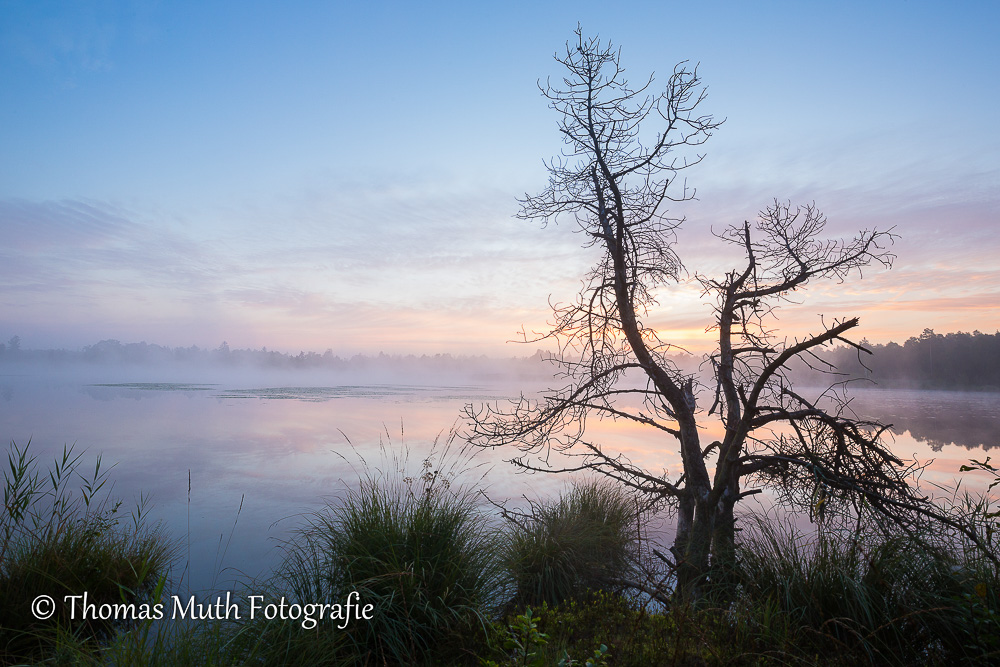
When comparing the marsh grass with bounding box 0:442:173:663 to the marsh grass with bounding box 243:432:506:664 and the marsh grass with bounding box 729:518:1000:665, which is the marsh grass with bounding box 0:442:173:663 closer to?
the marsh grass with bounding box 243:432:506:664

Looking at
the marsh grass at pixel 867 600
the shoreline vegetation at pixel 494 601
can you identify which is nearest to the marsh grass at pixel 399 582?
the shoreline vegetation at pixel 494 601

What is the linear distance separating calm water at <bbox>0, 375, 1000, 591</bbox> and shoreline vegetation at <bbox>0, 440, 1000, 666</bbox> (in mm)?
1867

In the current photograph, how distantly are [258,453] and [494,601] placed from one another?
38.7 feet

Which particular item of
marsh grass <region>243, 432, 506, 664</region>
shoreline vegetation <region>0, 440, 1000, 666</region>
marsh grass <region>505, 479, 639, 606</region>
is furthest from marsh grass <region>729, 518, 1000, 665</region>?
marsh grass <region>243, 432, 506, 664</region>

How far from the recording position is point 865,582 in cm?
373

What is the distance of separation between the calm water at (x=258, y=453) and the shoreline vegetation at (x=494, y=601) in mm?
1867

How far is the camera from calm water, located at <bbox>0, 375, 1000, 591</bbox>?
26.2ft

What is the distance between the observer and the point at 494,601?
15.3 ft

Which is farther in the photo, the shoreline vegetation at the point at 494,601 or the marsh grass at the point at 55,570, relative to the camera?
the marsh grass at the point at 55,570

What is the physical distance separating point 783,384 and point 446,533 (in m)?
3.69

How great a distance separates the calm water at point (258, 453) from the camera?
799cm

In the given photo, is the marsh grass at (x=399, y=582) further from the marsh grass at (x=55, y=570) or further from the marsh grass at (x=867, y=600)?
the marsh grass at (x=867, y=600)

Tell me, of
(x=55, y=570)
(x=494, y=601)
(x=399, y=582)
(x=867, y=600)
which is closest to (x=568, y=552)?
(x=494, y=601)

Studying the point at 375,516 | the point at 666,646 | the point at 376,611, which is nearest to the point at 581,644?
the point at 666,646
